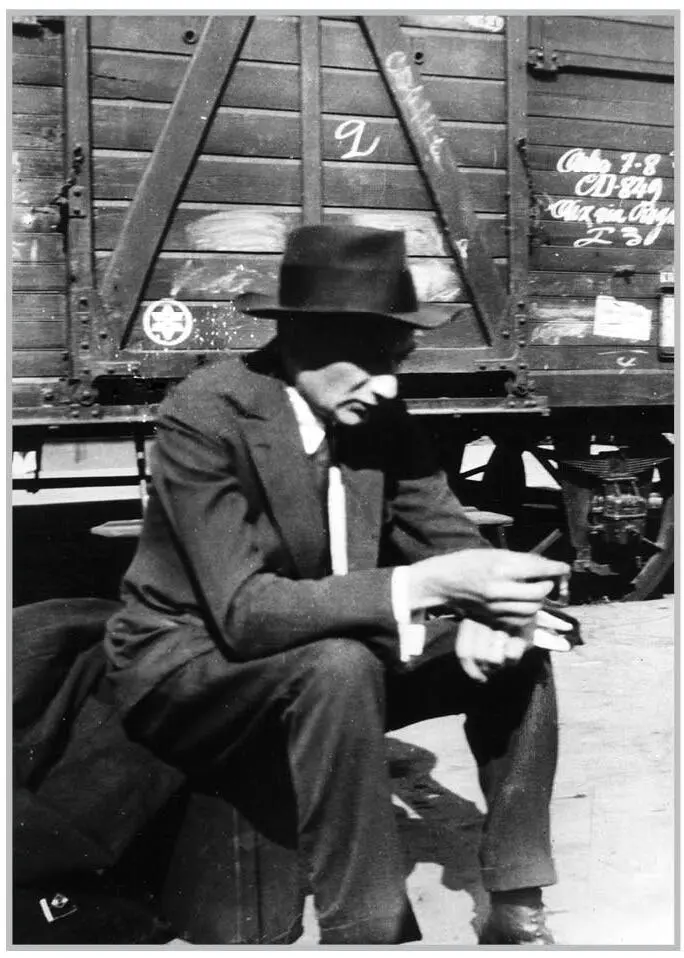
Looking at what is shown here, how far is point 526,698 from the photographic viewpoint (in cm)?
233

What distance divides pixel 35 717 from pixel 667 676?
3.36 metres

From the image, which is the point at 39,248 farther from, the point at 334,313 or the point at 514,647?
the point at 514,647

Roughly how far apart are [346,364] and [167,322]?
2701 millimetres

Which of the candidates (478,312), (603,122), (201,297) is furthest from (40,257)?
(603,122)

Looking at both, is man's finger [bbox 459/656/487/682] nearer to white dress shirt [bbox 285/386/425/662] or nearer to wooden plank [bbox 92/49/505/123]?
white dress shirt [bbox 285/386/425/662]

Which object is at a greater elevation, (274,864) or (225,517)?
(225,517)

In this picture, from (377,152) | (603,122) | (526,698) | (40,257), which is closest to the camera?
(526,698)

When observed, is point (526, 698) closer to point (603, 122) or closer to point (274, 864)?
point (274, 864)

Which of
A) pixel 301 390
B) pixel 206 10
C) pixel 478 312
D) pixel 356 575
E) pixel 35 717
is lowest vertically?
pixel 35 717

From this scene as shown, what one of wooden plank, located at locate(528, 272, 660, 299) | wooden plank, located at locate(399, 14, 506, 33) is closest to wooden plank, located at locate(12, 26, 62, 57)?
wooden plank, located at locate(399, 14, 506, 33)

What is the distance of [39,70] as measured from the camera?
464 centimetres

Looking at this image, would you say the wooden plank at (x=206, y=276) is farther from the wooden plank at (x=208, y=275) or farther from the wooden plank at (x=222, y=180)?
the wooden plank at (x=222, y=180)

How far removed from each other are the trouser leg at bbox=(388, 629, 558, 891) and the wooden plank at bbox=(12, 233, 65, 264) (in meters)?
3.15

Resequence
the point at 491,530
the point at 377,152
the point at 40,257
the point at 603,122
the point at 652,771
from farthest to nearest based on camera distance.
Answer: the point at 491,530 → the point at 603,122 → the point at 377,152 → the point at 40,257 → the point at 652,771
